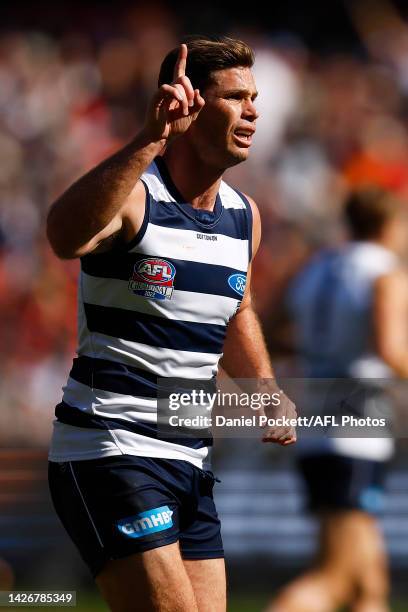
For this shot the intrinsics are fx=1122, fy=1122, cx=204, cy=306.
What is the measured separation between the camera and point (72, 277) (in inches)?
351

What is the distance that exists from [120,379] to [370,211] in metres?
2.12

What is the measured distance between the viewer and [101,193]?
302 centimetres

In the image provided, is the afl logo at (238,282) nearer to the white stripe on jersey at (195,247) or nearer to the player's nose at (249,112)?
the white stripe on jersey at (195,247)

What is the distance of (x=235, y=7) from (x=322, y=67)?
968 millimetres

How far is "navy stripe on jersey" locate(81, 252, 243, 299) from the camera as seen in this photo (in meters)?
3.36

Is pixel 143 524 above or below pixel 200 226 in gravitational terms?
below

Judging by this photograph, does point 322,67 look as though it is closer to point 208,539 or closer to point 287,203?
point 287,203

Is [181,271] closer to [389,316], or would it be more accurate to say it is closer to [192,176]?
[192,176]

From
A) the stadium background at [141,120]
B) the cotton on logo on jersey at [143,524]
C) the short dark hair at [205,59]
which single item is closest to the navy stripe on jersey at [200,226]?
the short dark hair at [205,59]

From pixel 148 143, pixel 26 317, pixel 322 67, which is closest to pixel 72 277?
pixel 26 317

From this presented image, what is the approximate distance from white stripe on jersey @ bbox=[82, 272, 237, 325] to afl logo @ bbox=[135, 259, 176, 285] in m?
0.05

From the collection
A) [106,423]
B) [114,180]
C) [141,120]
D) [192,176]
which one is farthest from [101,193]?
[141,120]

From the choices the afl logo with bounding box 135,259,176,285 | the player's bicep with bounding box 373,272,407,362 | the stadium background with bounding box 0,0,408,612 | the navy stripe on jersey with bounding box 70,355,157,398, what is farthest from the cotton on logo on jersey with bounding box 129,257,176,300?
the stadium background with bounding box 0,0,408,612

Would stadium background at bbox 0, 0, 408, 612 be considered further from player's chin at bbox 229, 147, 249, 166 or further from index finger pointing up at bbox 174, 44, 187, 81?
index finger pointing up at bbox 174, 44, 187, 81
